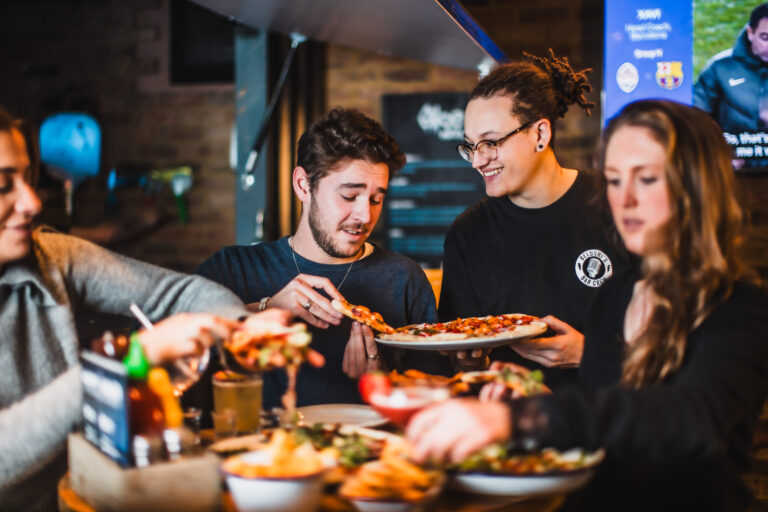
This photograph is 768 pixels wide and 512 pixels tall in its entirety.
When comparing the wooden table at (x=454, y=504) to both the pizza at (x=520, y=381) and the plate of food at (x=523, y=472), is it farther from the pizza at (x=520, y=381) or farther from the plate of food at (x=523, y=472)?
the pizza at (x=520, y=381)

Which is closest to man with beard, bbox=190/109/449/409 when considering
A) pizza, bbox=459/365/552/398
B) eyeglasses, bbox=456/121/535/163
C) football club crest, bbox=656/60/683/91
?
eyeglasses, bbox=456/121/535/163

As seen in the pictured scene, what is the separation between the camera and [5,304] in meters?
1.67

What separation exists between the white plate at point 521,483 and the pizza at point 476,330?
755 millimetres

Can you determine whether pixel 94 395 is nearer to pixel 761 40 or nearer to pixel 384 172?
pixel 384 172

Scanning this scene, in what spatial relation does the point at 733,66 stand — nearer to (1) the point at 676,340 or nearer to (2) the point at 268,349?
(1) the point at 676,340

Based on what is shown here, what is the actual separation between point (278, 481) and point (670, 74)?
115 inches

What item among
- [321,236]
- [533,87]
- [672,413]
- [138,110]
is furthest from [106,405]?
[138,110]

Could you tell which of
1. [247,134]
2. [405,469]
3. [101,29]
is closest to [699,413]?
[405,469]

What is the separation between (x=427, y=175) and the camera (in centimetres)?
425

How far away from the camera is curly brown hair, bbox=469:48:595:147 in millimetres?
2629

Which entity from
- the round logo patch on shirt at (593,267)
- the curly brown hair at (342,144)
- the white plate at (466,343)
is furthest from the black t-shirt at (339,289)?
the round logo patch on shirt at (593,267)

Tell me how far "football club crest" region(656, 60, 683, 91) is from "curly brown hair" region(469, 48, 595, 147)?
715 mm

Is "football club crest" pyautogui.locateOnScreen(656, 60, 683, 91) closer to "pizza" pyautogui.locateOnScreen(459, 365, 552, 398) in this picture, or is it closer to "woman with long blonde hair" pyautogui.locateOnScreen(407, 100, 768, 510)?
"woman with long blonde hair" pyautogui.locateOnScreen(407, 100, 768, 510)

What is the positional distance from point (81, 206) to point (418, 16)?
10.4ft
